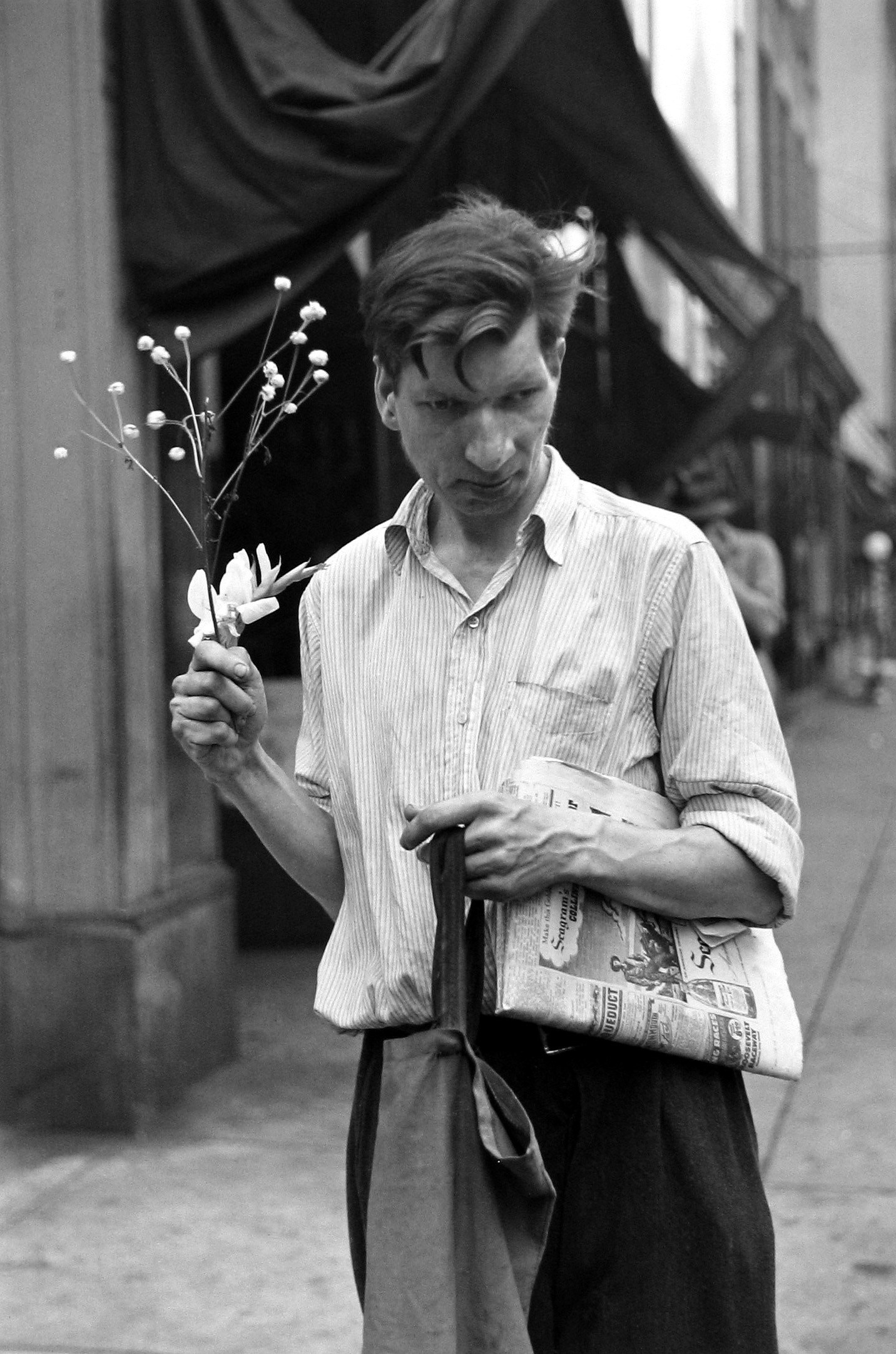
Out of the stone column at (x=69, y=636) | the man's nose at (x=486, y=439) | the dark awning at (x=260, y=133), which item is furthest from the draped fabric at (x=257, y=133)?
the man's nose at (x=486, y=439)

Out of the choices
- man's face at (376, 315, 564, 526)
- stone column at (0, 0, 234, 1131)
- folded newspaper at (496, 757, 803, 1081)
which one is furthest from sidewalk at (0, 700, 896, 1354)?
man's face at (376, 315, 564, 526)

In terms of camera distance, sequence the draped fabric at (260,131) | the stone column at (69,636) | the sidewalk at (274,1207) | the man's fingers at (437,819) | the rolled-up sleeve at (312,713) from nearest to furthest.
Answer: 1. the man's fingers at (437,819)
2. the rolled-up sleeve at (312,713)
3. the sidewalk at (274,1207)
4. the draped fabric at (260,131)
5. the stone column at (69,636)

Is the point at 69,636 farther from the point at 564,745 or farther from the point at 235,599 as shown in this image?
the point at 564,745

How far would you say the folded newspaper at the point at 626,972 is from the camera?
1993 mm

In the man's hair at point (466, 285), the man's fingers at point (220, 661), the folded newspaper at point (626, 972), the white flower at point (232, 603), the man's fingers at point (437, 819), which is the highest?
the man's hair at point (466, 285)

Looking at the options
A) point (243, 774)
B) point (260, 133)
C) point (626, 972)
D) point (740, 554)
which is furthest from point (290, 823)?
point (740, 554)

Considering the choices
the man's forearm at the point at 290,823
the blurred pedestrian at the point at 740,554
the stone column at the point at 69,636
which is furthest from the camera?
the blurred pedestrian at the point at 740,554

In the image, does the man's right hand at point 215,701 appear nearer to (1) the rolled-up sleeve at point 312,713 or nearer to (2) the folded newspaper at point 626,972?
(1) the rolled-up sleeve at point 312,713

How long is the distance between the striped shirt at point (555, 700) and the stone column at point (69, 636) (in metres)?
3.06

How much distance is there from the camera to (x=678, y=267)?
9414 millimetres

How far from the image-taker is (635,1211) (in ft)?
6.88

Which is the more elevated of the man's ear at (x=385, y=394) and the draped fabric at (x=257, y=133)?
the draped fabric at (x=257, y=133)

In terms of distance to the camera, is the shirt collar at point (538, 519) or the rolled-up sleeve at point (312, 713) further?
the rolled-up sleeve at point (312, 713)

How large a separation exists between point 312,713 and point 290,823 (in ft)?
0.49
